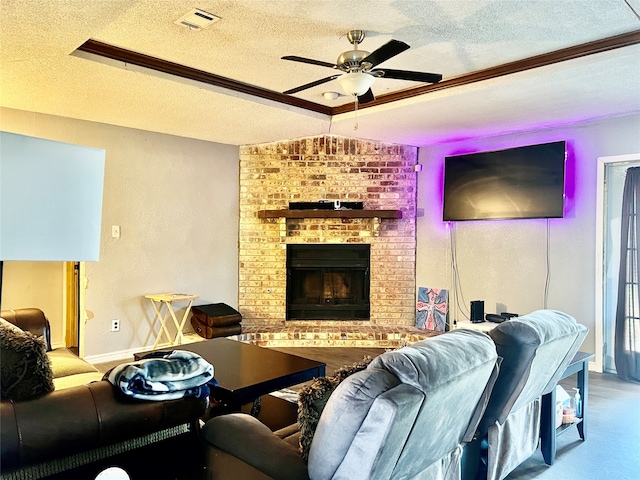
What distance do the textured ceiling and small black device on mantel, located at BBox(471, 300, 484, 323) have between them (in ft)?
5.98

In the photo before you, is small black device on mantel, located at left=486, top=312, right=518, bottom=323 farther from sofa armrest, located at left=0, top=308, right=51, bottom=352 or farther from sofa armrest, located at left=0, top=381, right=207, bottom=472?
sofa armrest, located at left=0, top=308, right=51, bottom=352

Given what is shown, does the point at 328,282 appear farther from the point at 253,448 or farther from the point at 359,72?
the point at 253,448

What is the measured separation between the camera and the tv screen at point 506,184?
14.4 ft

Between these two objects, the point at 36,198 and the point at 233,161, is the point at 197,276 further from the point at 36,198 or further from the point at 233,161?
the point at 36,198

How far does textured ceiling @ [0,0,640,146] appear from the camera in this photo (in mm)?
2453

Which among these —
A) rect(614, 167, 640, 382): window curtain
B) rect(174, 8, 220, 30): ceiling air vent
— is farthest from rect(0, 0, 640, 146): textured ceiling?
rect(614, 167, 640, 382): window curtain

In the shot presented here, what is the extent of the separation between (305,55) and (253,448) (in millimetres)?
2590

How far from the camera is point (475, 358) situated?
163cm

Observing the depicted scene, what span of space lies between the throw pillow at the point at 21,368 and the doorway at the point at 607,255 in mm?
4380

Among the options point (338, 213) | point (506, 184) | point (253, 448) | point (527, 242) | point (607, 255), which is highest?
point (506, 184)

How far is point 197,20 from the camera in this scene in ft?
8.57

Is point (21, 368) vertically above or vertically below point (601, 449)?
above

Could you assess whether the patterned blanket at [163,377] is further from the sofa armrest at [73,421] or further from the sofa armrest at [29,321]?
the sofa armrest at [29,321]

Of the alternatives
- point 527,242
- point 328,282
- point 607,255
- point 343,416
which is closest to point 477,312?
point 527,242
